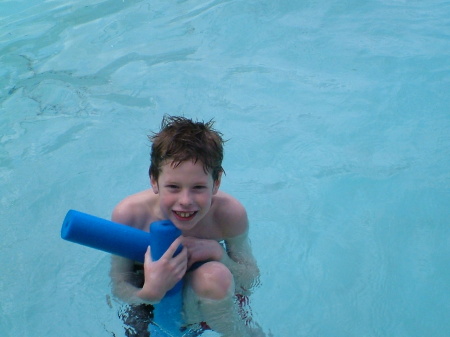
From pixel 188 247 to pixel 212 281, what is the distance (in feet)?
0.63

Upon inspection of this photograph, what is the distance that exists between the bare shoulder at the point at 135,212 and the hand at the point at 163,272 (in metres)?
0.42

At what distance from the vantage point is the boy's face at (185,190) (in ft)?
7.71

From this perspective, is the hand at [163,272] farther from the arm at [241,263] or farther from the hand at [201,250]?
the arm at [241,263]

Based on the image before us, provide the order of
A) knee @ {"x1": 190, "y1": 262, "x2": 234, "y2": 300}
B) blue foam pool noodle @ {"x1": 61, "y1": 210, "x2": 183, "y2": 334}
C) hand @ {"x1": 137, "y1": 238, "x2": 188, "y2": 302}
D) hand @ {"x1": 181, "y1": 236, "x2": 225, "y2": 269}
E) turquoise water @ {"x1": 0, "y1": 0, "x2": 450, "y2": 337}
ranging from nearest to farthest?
blue foam pool noodle @ {"x1": 61, "y1": 210, "x2": 183, "y2": 334} < hand @ {"x1": 137, "y1": 238, "x2": 188, "y2": 302} < knee @ {"x1": 190, "y1": 262, "x2": 234, "y2": 300} < hand @ {"x1": 181, "y1": 236, "x2": 225, "y2": 269} < turquoise water @ {"x1": 0, "y1": 0, "x2": 450, "y2": 337}

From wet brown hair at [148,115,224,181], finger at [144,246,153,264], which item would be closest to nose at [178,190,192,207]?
wet brown hair at [148,115,224,181]

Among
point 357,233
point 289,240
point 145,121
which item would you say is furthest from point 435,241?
point 145,121

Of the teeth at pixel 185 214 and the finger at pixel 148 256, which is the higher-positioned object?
the teeth at pixel 185 214

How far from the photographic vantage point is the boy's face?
2350mm

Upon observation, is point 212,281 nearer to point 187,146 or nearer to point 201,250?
point 201,250

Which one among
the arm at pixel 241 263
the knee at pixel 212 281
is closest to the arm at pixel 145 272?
the knee at pixel 212 281

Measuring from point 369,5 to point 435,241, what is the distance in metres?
3.53

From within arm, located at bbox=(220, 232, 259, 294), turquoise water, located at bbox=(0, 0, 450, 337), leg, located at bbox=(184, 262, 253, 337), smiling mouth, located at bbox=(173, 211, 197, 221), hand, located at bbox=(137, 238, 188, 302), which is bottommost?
turquoise water, located at bbox=(0, 0, 450, 337)

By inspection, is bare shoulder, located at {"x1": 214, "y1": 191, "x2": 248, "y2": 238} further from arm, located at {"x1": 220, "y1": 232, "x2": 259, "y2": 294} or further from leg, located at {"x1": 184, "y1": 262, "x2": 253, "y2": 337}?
leg, located at {"x1": 184, "y1": 262, "x2": 253, "y2": 337}

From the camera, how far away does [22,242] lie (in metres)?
3.54
